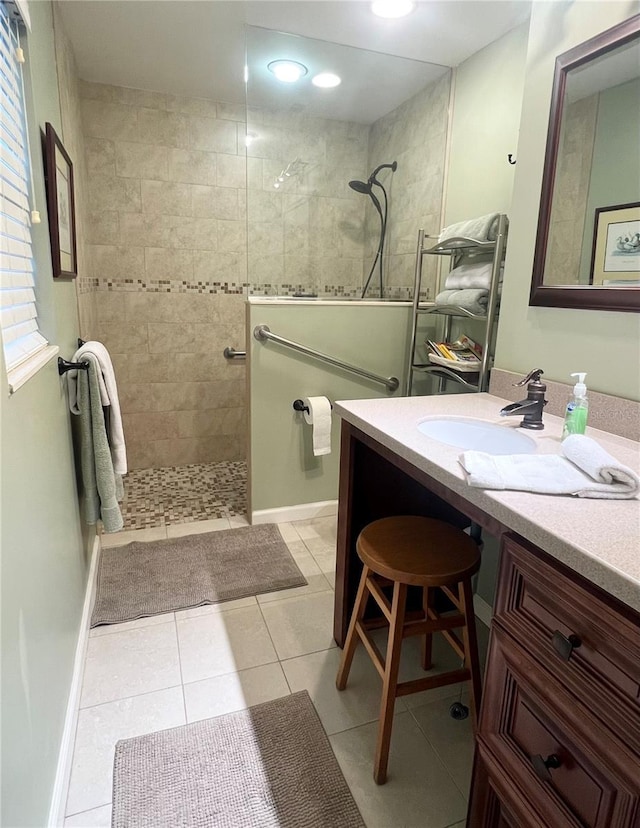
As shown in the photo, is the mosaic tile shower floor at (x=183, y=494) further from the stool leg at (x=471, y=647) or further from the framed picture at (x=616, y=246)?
the framed picture at (x=616, y=246)

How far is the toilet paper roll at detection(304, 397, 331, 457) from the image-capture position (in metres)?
2.51

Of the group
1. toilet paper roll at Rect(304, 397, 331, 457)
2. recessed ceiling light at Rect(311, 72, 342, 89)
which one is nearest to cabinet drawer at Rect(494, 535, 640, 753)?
toilet paper roll at Rect(304, 397, 331, 457)

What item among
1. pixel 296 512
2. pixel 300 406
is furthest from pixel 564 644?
pixel 296 512

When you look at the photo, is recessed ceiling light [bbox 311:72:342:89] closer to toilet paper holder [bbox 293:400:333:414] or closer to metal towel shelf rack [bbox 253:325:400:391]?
metal towel shelf rack [bbox 253:325:400:391]

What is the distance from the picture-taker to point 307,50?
2.37 meters

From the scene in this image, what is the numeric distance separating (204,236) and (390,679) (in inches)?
114

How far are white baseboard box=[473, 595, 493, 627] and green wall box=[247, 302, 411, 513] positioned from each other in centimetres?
105

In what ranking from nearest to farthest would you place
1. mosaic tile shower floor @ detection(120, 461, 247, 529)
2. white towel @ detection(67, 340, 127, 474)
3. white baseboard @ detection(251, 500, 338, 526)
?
white towel @ detection(67, 340, 127, 474) → white baseboard @ detection(251, 500, 338, 526) → mosaic tile shower floor @ detection(120, 461, 247, 529)

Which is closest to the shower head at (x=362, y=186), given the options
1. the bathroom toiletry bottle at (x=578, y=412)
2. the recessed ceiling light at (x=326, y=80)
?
the recessed ceiling light at (x=326, y=80)

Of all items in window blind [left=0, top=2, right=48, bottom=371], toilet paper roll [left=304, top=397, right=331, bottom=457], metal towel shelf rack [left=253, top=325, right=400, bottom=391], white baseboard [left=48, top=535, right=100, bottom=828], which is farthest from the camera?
toilet paper roll [left=304, top=397, right=331, bottom=457]

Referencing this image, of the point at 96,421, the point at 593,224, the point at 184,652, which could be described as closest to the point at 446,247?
the point at 593,224

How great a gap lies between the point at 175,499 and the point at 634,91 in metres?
2.81

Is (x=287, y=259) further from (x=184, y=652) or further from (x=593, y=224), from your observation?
(x=184, y=652)

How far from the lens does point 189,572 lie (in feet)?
7.30
